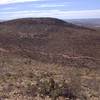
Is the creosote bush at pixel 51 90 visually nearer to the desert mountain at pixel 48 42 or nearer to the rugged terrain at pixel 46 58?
the rugged terrain at pixel 46 58

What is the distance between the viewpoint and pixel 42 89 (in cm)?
1134

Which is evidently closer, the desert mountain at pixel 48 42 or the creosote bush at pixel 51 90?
the creosote bush at pixel 51 90

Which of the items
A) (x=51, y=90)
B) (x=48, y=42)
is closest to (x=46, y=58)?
(x=48, y=42)

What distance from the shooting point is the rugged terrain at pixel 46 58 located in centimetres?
1229

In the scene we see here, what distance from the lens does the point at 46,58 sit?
20969 mm

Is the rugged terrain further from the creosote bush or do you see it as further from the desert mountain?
the creosote bush

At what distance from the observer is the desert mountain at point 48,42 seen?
21625 mm

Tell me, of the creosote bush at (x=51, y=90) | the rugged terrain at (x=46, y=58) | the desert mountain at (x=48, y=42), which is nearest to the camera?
the creosote bush at (x=51, y=90)

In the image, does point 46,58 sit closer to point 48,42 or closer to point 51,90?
point 48,42

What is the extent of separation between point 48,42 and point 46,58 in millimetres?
5617

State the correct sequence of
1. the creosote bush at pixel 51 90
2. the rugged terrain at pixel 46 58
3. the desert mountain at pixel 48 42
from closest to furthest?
the creosote bush at pixel 51 90, the rugged terrain at pixel 46 58, the desert mountain at pixel 48 42

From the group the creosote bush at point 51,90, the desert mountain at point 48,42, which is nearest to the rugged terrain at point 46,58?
the desert mountain at point 48,42

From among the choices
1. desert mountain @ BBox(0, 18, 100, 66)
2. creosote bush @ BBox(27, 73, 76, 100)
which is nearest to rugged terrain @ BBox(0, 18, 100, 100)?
desert mountain @ BBox(0, 18, 100, 66)

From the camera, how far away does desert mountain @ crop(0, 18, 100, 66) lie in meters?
21.6
